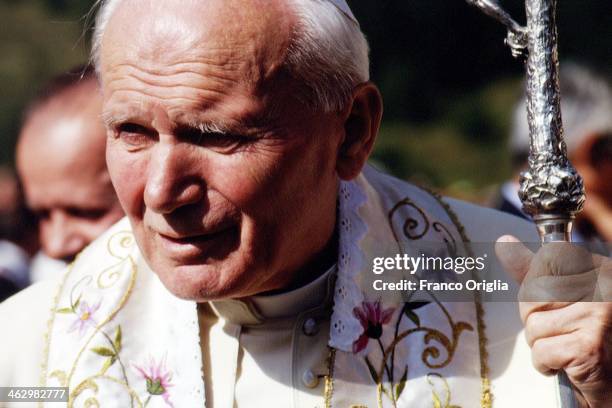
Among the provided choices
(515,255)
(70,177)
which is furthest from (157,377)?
(70,177)

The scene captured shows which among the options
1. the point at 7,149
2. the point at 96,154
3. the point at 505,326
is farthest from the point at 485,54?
the point at 505,326

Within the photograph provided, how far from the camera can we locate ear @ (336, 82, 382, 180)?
2811mm

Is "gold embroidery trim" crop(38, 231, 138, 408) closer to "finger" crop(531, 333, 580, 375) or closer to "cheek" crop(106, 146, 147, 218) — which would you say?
"cheek" crop(106, 146, 147, 218)

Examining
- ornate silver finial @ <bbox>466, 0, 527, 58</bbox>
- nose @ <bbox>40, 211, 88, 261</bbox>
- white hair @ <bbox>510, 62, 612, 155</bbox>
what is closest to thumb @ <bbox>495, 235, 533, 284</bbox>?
ornate silver finial @ <bbox>466, 0, 527, 58</bbox>

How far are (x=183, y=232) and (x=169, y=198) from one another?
0.33 ft

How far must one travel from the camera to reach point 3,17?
1140 cm

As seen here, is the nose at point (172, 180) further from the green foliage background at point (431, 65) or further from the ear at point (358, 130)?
the green foliage background at point (431, 65)

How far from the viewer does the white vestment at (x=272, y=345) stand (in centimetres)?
274

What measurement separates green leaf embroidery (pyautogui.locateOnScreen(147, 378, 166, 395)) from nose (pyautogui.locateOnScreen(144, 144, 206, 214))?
0.51m

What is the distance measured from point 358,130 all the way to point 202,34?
0.54 m

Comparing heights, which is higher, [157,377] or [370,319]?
[370,319]

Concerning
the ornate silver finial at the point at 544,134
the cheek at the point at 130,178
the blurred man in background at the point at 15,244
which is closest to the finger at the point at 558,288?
the ornate silver finial at the point at 544,134

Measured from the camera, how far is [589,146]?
5035 millimetres

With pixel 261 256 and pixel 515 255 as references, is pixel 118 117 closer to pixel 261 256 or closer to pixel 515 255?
pixel 261 256
